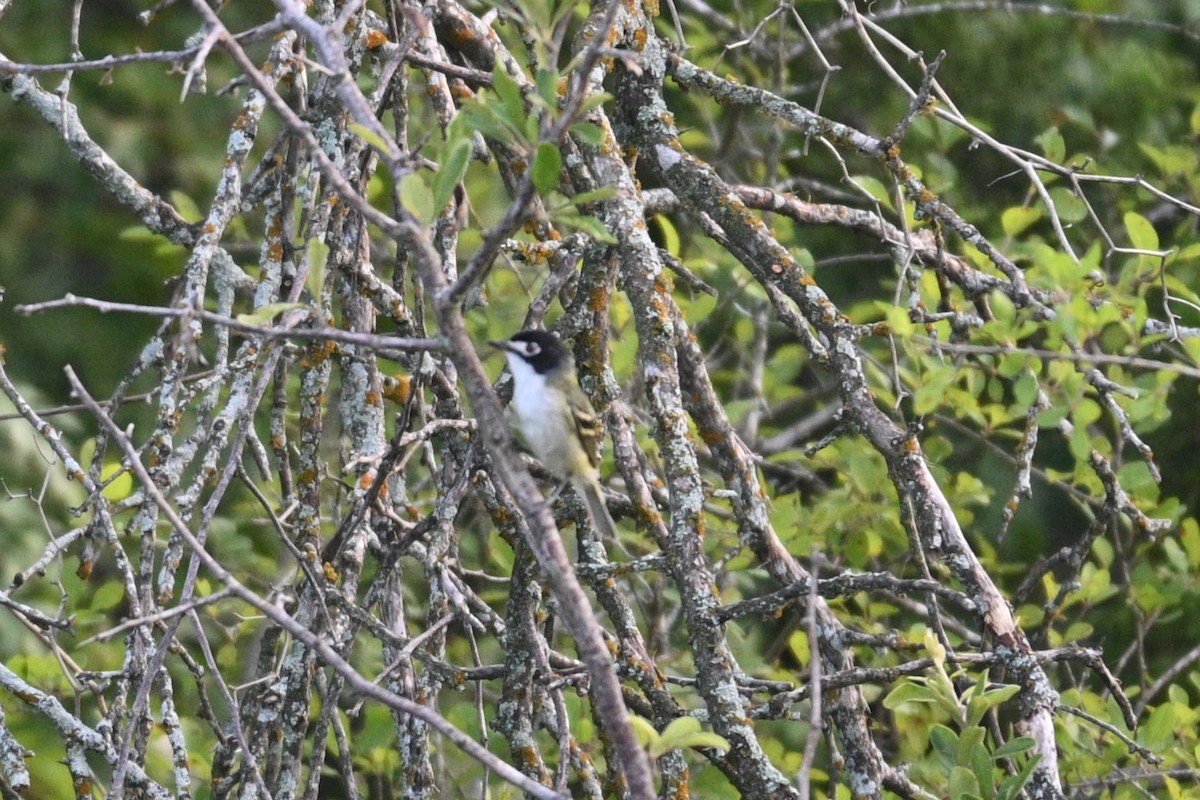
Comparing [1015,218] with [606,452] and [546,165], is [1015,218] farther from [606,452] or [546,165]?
[546,165]

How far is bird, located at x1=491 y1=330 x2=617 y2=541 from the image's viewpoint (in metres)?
3.22

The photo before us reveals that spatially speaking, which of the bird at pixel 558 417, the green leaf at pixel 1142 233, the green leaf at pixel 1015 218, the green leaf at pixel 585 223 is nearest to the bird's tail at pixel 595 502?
the bird at pixel 558 417

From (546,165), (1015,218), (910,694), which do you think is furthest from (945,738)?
(1015,218)

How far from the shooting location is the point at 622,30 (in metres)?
→ 3.34

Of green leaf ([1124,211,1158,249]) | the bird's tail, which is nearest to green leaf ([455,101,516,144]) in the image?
the bird's tail

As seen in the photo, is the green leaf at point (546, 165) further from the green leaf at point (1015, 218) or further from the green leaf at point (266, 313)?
the green leaf at point (1015, 218)

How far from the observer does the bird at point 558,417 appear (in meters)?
3.22

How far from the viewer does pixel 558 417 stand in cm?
344

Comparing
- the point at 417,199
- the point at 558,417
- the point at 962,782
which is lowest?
the point at 962,782

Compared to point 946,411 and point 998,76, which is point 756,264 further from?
point 998,76

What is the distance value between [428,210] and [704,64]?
451 cm

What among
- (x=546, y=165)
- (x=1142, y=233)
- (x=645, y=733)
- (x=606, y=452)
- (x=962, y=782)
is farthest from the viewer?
(x=606, y=452)

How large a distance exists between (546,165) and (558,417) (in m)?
1.59

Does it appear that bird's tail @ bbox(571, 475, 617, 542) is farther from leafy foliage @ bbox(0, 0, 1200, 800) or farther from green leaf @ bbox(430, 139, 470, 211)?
green leaf @ bbox(430, 139, 470, 211)
